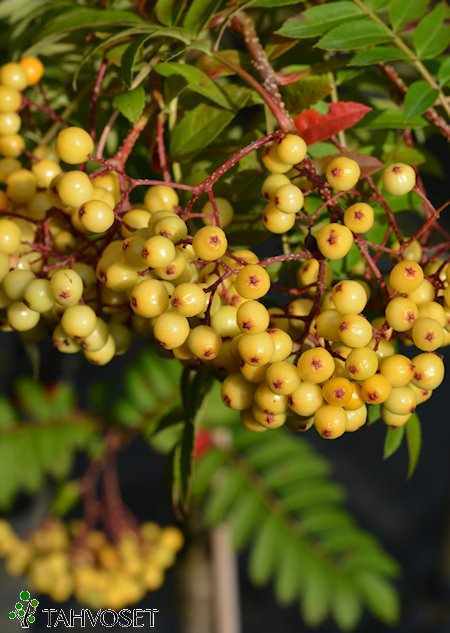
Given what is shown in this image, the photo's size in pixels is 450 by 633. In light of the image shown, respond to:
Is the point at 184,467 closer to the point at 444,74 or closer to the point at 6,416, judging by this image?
the point at 444,74

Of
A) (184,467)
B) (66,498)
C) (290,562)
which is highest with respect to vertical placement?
(184,467)

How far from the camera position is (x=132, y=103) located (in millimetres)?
421

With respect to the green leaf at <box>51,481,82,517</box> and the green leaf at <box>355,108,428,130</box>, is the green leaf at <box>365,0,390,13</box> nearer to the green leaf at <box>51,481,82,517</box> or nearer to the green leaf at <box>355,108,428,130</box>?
the green leaf at <box>355,108,428,130</box>

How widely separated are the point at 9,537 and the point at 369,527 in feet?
4.63

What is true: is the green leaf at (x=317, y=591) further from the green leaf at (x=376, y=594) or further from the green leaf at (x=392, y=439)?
the green leaf at (x=392, y=439)

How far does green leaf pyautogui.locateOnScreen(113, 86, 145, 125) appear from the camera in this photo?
417 mm

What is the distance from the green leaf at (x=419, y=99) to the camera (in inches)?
17.2

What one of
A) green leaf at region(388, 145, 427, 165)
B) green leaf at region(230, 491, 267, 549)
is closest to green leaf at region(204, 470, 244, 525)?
green leaf at region(230, 491, 267, 549)

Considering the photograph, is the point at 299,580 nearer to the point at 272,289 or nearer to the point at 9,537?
the point at 9,537

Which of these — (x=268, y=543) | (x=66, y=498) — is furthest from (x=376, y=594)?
(x=66, y=498)

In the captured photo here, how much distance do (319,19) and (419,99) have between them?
0.25 ft

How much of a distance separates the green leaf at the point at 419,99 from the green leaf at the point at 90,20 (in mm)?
168

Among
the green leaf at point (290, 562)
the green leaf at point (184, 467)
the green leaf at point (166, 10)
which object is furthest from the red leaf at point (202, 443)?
the green leaf at point (166, 10)

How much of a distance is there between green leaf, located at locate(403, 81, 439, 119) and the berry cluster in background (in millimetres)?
41
